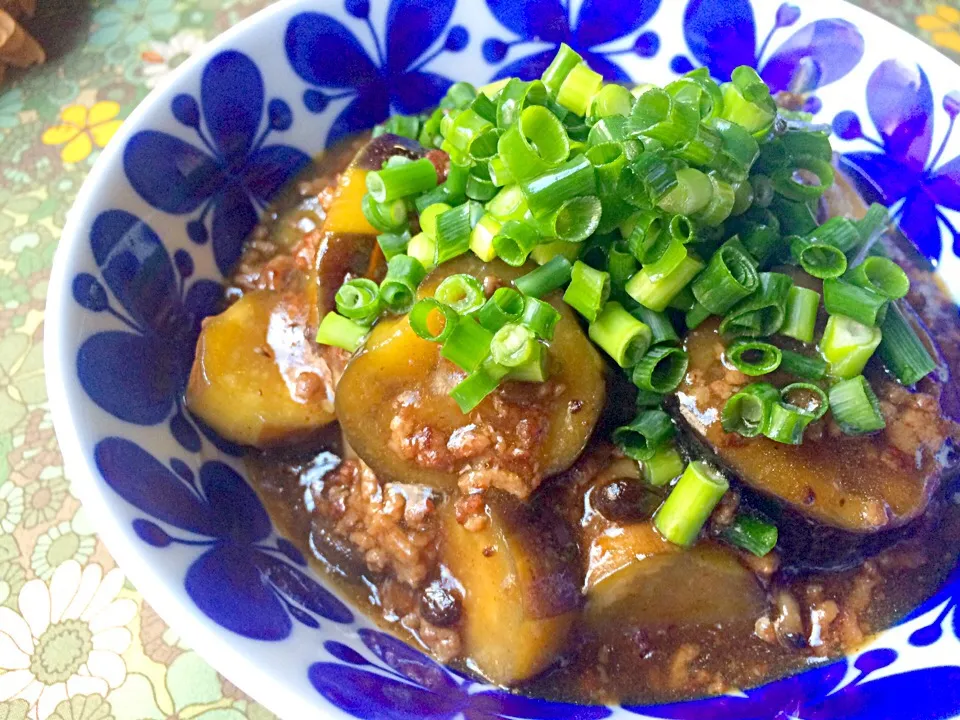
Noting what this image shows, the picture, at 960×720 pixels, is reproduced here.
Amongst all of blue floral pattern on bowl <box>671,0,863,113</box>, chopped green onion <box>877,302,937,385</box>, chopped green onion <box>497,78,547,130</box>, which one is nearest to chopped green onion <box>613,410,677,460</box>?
chopped green onion <box>877,302,937,385</box>

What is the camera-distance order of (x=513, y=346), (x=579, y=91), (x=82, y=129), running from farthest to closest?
(x=82, y=129) → (x=579, y=91) → (x=513, y=346)

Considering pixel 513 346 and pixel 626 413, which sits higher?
pixel 513 346

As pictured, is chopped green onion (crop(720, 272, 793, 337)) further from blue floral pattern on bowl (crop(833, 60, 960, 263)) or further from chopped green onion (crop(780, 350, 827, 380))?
blue floral pattern on bowl (crop(833, 60, 960, 263))

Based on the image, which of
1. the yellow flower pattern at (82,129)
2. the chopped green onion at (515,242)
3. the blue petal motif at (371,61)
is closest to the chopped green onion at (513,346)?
the chopped green onion at (515,242)

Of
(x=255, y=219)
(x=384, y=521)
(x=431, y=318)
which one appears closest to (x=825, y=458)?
(x=431, y=318)

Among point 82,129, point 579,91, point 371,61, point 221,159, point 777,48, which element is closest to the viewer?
point 579,91

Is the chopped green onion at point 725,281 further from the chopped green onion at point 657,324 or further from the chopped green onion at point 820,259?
the chopped green onion at point 820,259

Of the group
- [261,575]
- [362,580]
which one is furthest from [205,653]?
[362,580]

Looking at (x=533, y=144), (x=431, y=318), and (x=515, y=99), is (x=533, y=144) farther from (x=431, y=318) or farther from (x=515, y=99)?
Result: (x=431, y=318)
